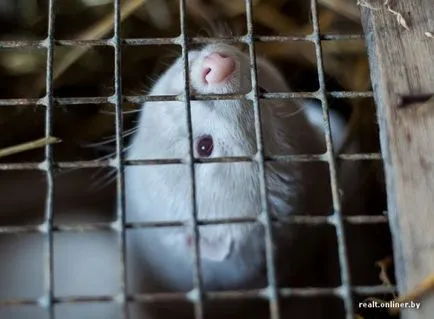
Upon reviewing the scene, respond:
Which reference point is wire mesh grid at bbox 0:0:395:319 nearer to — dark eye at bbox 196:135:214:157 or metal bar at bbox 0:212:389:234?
metal bar at bbox 0:212:389:234

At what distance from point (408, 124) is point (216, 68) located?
27cm

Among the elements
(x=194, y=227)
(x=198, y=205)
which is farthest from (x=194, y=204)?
(x=198, y=205)

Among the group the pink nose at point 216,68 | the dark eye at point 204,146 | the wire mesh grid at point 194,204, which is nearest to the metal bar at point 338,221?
the wire mesh grid at point 194,204

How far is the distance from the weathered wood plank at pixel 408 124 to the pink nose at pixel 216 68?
188 millimetres

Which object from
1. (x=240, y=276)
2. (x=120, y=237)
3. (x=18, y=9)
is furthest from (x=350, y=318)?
(x=18, y=9)

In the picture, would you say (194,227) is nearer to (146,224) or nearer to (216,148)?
(146,224)

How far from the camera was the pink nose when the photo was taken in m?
0.94

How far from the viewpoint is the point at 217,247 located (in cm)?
107

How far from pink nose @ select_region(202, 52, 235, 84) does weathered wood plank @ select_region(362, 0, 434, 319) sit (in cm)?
19

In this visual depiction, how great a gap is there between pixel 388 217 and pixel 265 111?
32 cm

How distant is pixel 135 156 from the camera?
116 centimetres

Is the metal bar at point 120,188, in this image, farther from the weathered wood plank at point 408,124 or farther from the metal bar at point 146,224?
the weathered wood plank at point 408,124

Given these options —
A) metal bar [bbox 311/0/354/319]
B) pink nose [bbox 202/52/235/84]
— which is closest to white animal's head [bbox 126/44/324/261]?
pink nose [bbox 202/52/235/84]

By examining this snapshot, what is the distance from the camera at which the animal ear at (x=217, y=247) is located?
1068mm
